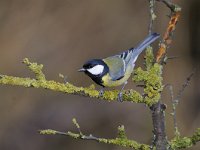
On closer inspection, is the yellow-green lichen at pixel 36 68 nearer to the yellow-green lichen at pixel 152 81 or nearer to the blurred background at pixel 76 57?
the yellow-green lichen at pixel 152 81

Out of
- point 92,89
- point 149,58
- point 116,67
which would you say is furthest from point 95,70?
point 149,58

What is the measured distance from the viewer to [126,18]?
4.23m

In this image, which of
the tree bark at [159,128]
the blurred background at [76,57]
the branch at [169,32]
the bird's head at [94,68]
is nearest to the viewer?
the branch at [169,32]

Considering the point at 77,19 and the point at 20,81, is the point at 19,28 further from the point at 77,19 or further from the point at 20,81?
the point at 20,81

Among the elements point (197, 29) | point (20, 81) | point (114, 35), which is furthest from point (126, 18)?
point (20, 81)

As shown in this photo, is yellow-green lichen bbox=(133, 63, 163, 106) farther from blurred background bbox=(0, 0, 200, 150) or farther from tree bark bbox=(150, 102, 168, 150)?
blurred background bbox=(0, 0, 200, 150)

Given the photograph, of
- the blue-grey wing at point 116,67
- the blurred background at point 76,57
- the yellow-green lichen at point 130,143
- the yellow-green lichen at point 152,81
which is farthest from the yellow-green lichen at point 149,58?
the blurred background at point 76,57

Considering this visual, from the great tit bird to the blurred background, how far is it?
178cm

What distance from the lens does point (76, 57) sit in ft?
14.1

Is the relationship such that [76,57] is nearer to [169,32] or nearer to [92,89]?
[92,89]

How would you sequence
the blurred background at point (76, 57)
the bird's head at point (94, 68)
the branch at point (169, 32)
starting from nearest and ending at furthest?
the branch at point (169, 32) < the bird's head at point (94, 68) < the blurred background at point (76, 57)

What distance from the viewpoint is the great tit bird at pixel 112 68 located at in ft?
6.95

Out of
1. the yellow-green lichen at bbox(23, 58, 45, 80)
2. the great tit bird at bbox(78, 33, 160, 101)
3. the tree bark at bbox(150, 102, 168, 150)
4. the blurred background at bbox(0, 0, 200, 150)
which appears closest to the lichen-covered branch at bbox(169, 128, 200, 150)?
the tree bark at bbox(150, 102, 168, 150)

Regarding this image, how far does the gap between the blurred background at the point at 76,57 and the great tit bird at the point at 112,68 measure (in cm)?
178
